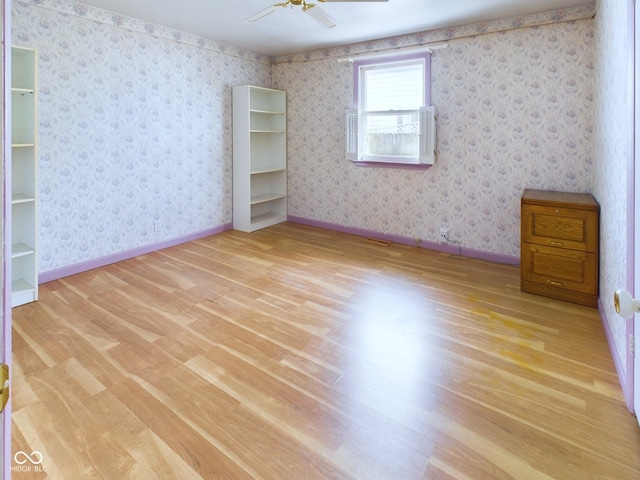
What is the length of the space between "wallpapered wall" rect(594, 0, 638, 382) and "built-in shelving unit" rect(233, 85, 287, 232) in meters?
3.82

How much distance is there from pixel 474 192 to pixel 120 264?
3.92 metres

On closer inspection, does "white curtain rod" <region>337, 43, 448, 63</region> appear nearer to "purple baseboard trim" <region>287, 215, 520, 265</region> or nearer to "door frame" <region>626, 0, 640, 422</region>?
"purple baseboard trim" <region>287, 215, 520, 265</region>

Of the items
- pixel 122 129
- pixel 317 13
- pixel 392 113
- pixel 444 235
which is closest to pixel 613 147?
pixel 444 235

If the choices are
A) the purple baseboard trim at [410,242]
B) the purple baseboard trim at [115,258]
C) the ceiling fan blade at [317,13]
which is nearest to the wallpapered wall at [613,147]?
the purple baseboard trim at [410,242]

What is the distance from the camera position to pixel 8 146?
68 centimetres

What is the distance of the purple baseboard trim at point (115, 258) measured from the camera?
12.0 ft

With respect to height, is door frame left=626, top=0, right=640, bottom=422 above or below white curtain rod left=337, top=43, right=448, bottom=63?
below

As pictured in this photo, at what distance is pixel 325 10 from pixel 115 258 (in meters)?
3.33

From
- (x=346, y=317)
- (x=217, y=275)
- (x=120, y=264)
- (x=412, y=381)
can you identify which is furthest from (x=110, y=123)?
(x=412, y=381)

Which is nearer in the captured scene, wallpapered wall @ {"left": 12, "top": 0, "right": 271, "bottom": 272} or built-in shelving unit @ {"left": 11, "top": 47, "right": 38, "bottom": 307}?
built-in shelving unit @ {"left": 11, "top": 47, "right": 38, "bottom": 307}

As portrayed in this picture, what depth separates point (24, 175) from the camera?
321 centimetres
